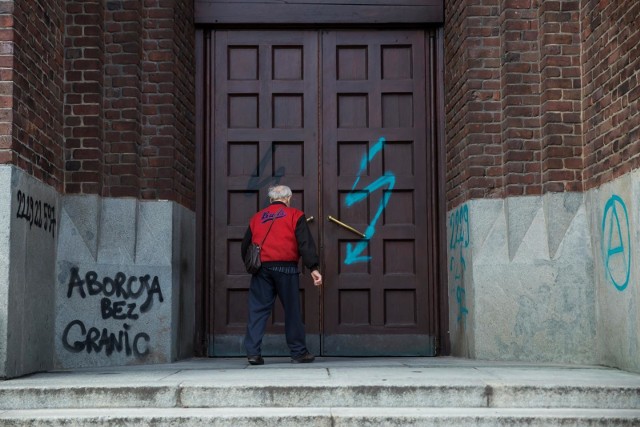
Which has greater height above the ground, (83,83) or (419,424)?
(83,83)

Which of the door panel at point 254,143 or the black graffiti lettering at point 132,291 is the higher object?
the door panel at point 254,143

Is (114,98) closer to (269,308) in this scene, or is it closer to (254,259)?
(254,259)

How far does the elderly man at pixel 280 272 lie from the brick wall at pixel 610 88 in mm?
2721

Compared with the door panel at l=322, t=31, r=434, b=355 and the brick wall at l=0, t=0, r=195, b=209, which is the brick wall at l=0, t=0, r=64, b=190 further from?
the door panel at l=322, t=31, r=434, b=355

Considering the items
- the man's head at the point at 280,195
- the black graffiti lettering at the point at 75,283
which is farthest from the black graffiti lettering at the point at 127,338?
the man's head at the point at 280,195

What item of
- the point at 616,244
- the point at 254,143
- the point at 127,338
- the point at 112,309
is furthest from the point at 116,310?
the point at 616,244

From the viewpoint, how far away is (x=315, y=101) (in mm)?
9734

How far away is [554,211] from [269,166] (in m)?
3.01

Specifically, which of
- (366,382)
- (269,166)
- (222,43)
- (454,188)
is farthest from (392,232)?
(366,382)

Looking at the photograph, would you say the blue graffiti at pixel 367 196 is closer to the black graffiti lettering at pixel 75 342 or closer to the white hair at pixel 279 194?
the white hair at pixel 279 194

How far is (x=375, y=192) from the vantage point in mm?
9656

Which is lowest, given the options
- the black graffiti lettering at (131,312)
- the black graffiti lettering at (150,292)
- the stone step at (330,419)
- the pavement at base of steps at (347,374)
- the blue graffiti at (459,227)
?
the stone step at (330,419)

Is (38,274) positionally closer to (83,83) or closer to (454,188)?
(83,83)

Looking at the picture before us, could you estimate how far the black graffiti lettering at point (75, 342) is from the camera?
27.0ft
